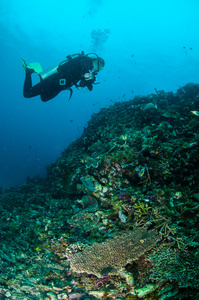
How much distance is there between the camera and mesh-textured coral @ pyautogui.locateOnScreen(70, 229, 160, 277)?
2.71 m

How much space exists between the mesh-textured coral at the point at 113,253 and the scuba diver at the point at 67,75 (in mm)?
6764

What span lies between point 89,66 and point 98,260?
7.83m

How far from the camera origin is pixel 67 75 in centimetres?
793

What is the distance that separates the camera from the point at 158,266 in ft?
8.03

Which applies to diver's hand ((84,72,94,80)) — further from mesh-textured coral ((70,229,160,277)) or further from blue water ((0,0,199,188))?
blue water ((0,0,199,188))

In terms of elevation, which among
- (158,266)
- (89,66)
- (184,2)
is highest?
(184,2)

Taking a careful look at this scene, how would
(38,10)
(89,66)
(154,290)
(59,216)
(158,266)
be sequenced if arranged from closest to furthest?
(154,290), (158,266), (59,216), (89,66), (38,10)

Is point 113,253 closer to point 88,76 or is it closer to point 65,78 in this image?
point 88,76

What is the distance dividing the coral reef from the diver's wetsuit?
4124mm

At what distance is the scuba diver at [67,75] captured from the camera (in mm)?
7843

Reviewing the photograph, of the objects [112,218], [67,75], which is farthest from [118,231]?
[67,75]

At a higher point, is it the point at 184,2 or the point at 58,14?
the point at 58,14

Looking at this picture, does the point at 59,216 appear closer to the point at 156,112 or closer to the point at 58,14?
the point at 156,112

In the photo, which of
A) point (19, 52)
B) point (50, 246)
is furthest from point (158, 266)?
point (19, 52)
